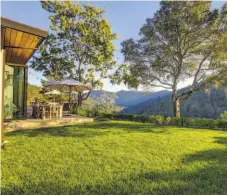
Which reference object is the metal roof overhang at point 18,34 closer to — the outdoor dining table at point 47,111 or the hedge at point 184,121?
the outdoor dining table at point 47,111

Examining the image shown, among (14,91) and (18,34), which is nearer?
(18,34)

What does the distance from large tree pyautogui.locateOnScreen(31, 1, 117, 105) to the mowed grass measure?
46.8ft

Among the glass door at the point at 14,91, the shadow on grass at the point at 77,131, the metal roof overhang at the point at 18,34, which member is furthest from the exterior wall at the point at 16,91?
the metal roof overhang at the point at 18,34

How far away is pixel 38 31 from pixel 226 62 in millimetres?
14186

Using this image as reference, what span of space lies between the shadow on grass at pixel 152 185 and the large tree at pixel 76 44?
17.2m

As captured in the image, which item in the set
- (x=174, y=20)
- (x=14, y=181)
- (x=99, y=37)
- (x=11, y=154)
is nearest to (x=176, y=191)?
(x=14, y=181)

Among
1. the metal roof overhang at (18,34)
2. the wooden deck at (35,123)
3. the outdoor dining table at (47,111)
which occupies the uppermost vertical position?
the metal roof overhang at (18,34)

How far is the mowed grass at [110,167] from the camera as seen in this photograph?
3.96 meters

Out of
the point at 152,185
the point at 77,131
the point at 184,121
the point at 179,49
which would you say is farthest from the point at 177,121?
the point at 152,185

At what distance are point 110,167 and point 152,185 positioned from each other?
126 centimetres

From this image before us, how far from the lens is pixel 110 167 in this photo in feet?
16.6

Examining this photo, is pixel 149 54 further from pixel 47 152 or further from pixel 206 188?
pixel 206 188

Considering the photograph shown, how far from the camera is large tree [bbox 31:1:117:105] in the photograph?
789 inches

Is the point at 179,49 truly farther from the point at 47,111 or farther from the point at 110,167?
the point at 110,167
